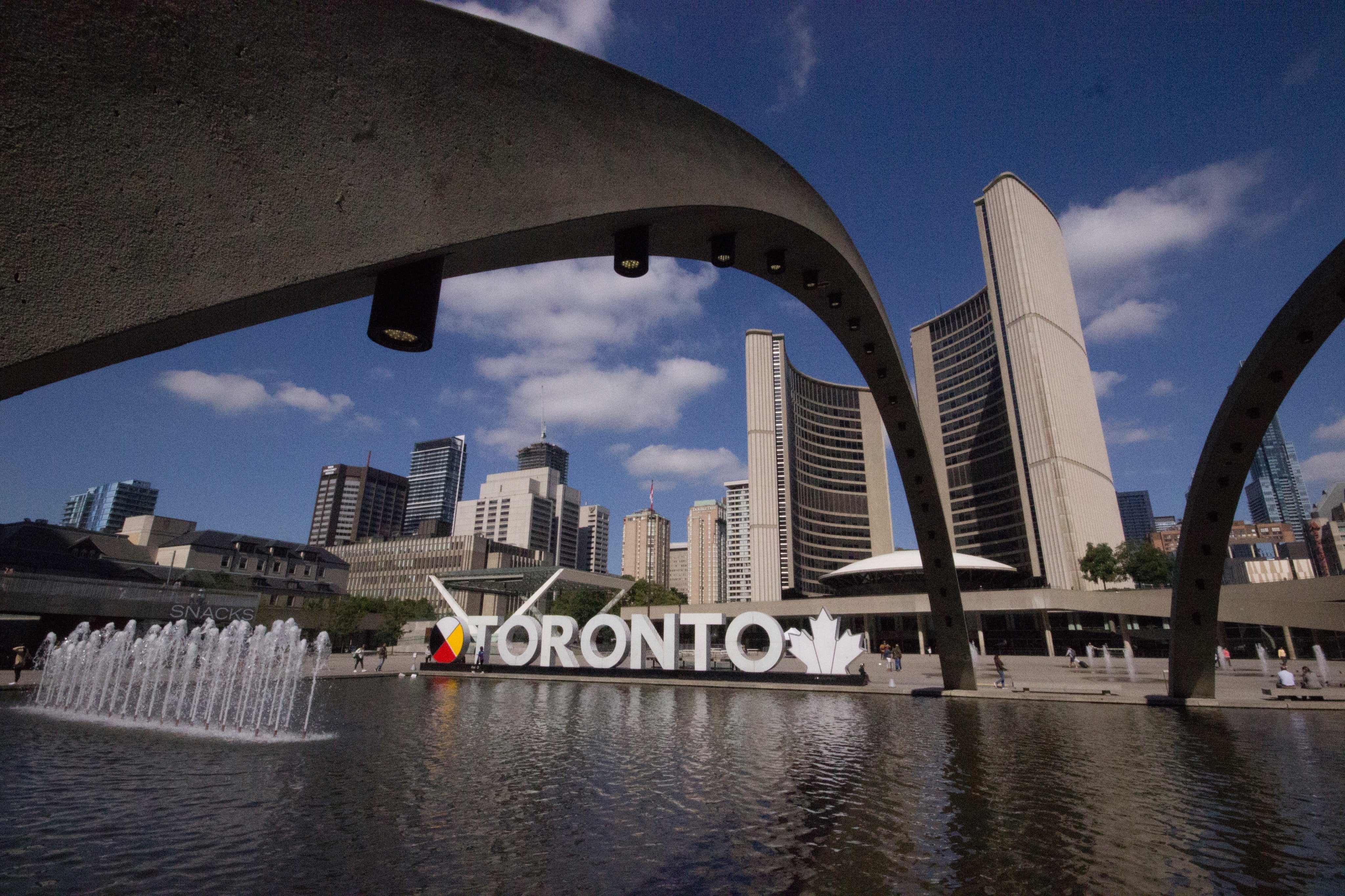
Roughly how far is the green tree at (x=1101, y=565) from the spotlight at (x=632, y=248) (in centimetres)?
8331

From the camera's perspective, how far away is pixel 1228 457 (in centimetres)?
1619

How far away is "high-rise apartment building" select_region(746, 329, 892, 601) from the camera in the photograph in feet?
362

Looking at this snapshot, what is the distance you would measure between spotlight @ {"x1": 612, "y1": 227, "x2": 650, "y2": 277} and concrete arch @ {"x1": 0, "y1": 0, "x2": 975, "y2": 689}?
0.18 meters

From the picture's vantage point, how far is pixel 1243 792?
974cm

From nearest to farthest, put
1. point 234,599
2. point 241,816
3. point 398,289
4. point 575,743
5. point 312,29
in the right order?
1. point 312,29
2. point 398,289
3. point 241,816
4. point 575,743
5. point 234,599

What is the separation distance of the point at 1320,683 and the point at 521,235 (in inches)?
1436

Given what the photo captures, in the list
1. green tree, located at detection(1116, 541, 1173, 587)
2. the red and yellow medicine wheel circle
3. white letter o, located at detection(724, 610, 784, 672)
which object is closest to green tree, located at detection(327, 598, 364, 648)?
the red and yellow medicine wheel circle

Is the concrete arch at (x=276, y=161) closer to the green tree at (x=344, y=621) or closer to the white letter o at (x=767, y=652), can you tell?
the white letter o at (x=767, y=652)

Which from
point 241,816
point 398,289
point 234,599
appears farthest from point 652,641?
point 234,599

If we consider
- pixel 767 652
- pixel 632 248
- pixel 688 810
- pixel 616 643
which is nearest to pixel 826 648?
pixel 767 652

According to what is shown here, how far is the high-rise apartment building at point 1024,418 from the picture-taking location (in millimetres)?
82000

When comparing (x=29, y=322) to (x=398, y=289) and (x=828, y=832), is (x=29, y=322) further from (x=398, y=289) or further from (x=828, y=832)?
(x=828, y=832)

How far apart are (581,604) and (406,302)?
8089 cm

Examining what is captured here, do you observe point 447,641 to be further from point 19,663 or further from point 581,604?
point 581,604
